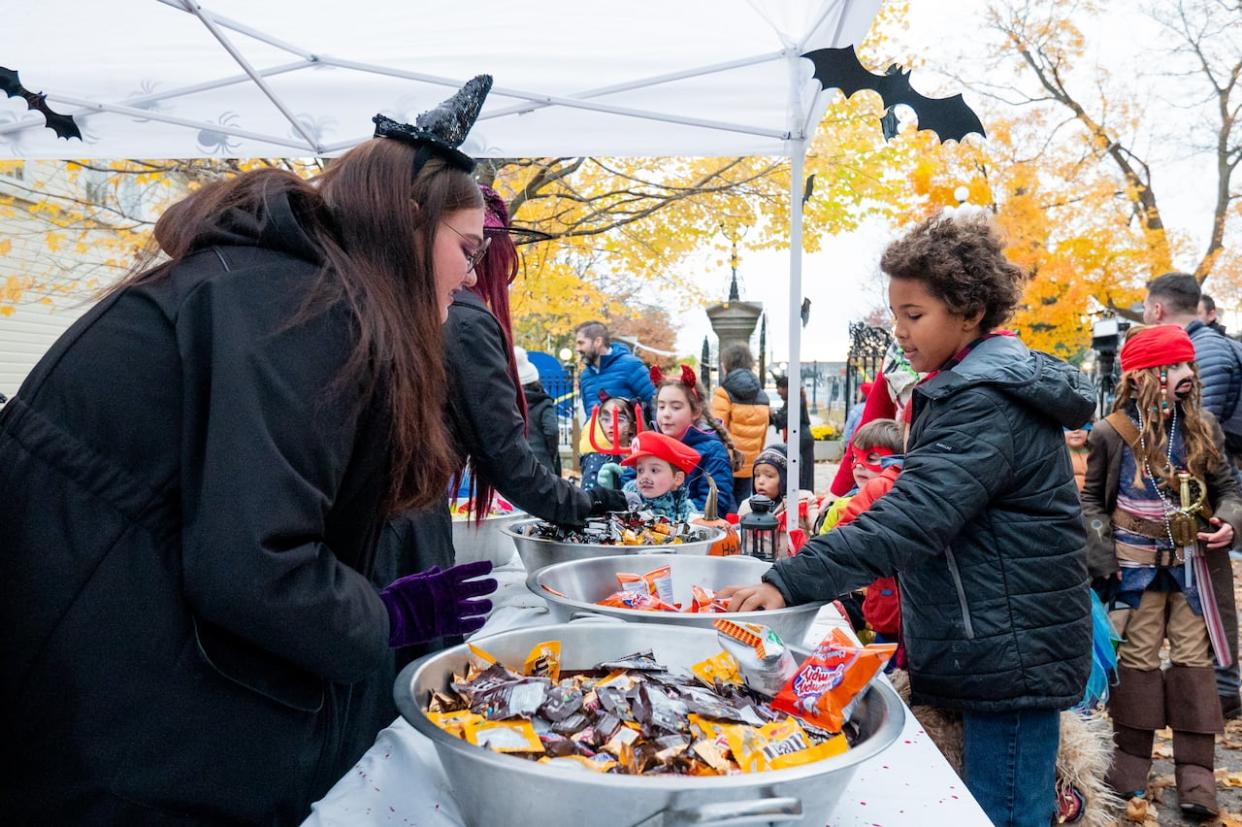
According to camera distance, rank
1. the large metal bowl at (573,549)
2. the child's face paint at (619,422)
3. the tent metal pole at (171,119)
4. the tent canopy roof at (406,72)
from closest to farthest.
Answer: the large metal bowl at (573,549) < the tent canopy roof at (406,72) < the tent metal pole at (171,119) < the child's face paint at (619,422)

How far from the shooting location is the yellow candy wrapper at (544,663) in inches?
51.9

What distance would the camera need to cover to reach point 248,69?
11.8 feet

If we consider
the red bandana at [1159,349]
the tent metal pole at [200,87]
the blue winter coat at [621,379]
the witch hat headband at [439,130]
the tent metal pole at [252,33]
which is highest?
the tent metal pole at [252,33]

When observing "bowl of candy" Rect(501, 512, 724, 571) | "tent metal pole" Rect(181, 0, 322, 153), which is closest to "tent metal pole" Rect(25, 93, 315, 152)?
"tent metal pole" Rect(181, 0, 322, 153)

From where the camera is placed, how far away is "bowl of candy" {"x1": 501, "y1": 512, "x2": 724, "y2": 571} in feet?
7.13

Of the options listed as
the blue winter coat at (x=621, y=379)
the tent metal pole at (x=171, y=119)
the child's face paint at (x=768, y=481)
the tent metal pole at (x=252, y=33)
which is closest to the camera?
the tent metal pole at (x=252, y=33)

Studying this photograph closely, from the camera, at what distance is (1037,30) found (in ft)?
47.9

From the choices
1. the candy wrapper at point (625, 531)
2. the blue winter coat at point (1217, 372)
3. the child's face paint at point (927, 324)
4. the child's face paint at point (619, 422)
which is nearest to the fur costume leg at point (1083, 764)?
the candy wrapper at point (625, 531)

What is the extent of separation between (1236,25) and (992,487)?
16.1m

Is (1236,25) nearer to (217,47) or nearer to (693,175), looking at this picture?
(693,175)

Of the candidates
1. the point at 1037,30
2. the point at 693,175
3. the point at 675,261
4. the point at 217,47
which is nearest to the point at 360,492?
the point at 217,47

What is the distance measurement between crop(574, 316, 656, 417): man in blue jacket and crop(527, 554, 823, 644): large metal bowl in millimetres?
4470

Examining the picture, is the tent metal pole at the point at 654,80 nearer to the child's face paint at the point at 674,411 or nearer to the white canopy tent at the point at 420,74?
the white canopy tent at the point at 420,74

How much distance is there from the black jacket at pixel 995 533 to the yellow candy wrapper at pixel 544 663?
55cm
